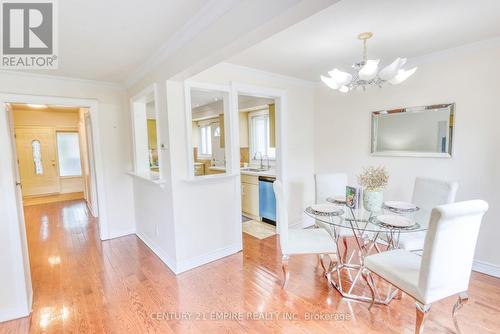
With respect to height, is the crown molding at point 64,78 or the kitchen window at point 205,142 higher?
the crown molding at point 64,78

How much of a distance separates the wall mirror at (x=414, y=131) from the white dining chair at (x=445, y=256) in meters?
1.55

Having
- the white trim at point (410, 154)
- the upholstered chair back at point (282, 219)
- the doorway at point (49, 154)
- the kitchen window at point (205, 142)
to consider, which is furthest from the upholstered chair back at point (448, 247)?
the doorway at point (49, 154)

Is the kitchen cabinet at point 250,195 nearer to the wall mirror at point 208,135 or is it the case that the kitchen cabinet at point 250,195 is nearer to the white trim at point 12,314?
the wall mirror at point 208,135

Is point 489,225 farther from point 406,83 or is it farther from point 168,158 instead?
point 168,158

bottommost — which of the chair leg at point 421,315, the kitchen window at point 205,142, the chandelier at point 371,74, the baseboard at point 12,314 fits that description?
the baseboard at point 12,314

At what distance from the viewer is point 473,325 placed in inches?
73.3

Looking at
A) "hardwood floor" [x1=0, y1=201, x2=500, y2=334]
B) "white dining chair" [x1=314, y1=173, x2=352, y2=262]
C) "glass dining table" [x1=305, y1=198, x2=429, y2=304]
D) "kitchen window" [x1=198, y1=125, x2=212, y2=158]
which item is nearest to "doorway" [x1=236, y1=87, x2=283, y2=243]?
"white dining chair" [x1=314, y1=173, x2=352, y2=262]

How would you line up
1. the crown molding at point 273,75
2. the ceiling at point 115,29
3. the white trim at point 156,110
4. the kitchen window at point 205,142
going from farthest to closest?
the kitchen window at point 205,142, the crown molding at point 273,75, the white trim at point 156,110, the ceiling at point 115,29

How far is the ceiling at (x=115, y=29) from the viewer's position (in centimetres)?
165

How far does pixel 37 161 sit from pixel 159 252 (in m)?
5.81

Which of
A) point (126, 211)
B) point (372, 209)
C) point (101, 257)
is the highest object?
point (372, 209)

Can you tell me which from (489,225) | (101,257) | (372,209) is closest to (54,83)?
(101,257)

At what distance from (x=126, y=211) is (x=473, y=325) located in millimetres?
4170

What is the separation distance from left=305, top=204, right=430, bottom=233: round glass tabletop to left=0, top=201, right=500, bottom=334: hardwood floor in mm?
678
